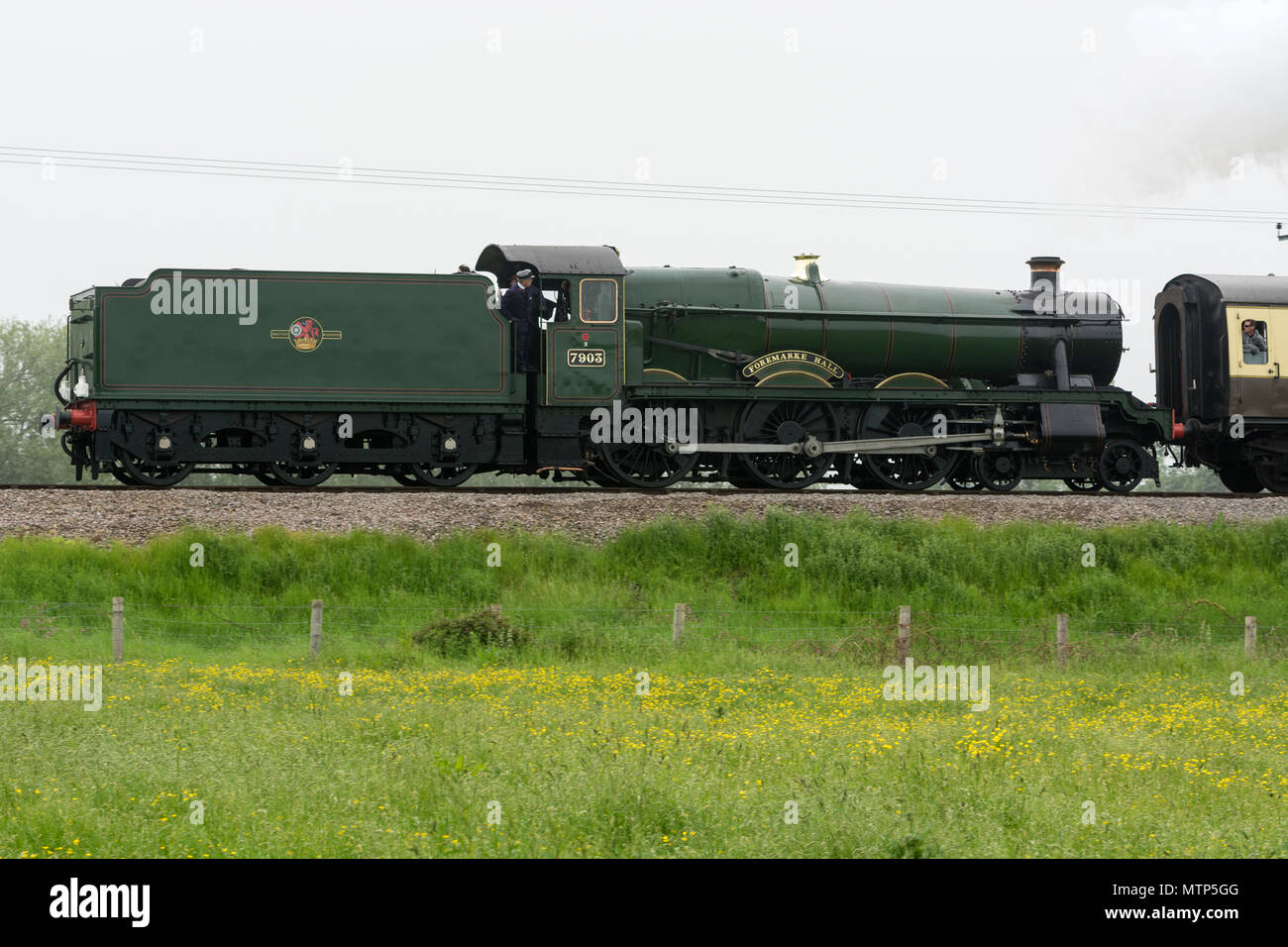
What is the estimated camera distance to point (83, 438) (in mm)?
19812

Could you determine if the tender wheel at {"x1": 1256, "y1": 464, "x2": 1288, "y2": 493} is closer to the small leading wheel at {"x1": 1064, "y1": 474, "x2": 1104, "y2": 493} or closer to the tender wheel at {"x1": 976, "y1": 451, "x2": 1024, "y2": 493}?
the small leading wheel at {"x1": 1064, "y1": 474, "x2": 1104, "y2": 493}

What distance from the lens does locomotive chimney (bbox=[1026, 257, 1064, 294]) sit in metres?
22.5

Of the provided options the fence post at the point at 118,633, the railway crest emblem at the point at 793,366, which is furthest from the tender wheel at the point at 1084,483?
the fence post at the point at 118,633

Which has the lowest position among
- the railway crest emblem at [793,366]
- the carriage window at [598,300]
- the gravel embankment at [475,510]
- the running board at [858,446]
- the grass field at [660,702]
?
the grass field at [660,702]

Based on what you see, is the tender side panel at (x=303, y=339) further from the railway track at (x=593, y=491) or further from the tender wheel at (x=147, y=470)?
the railway track at (x=593, y=491)

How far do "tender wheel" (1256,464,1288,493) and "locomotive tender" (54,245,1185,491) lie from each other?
2150mm

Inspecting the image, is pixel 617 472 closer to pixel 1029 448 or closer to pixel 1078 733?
pixel 1029 448

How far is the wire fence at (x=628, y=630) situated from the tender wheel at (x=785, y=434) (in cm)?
430

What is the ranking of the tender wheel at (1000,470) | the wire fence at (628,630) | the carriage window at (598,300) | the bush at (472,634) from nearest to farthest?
the bush at (472,634) → the wire fence at (628,630) → the carriage window at (598,300) → the tender wheel at (1000,470)

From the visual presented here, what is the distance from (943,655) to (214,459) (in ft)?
36.2

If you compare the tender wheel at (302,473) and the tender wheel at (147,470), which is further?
the tender wheel at (302,473)

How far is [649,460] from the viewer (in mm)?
21234

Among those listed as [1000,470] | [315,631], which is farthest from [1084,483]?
[315,631]

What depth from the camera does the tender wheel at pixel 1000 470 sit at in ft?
72.7
